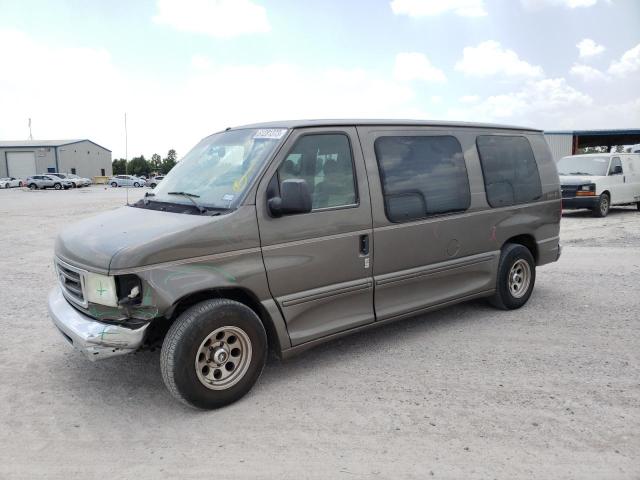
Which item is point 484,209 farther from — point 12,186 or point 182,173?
point 12,186

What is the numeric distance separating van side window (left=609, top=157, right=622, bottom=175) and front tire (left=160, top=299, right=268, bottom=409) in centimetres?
1538

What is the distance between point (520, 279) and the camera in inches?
241

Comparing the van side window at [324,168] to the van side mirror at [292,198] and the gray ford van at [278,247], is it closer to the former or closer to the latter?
the gray ford van at [278,247]

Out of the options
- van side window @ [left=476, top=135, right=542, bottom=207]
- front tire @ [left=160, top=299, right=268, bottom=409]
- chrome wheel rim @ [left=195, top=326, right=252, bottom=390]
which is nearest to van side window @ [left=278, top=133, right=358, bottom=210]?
front tire @ [left=160, top=299, right=268, bottom=409]

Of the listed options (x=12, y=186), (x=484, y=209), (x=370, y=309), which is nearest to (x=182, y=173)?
(x=370, y=309)

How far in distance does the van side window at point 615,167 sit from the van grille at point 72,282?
1605 centimetres

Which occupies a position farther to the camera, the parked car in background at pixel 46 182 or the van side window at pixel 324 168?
the parked car in background at pixel 46 182

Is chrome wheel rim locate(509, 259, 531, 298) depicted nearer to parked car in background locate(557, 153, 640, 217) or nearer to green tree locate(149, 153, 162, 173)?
parked car in background locate(557, 153, 640, 217)

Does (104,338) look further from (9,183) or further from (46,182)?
(9,183)

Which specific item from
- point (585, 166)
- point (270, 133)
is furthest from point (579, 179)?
point (270, 133)

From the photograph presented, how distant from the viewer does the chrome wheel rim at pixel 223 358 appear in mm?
3684

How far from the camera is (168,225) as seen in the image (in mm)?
3727

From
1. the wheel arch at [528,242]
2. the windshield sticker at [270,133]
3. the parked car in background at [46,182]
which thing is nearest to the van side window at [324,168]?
the windshield sticker at [270,133]

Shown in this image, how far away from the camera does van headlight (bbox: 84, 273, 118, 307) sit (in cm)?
348
